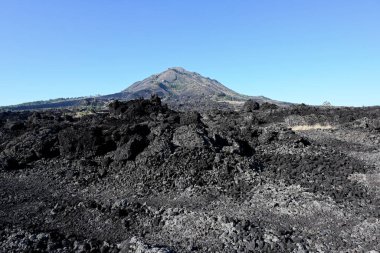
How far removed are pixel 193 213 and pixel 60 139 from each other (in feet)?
34.0

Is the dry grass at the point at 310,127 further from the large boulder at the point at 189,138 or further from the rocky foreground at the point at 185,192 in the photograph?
the large boulder at the point at 189,138

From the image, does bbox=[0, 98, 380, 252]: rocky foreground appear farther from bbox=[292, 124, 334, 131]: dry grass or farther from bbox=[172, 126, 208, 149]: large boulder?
bbox=[292, 124, 334, 131]: dry grass

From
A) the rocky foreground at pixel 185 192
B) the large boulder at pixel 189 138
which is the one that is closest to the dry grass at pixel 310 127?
the rocky foreground at pixel 185 192

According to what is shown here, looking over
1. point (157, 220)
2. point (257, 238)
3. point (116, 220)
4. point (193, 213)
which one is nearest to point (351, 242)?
point (257, 238)

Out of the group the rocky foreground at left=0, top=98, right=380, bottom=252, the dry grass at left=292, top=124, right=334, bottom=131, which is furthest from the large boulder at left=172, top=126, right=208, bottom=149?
the dry grass at left=292, top=124, right=334, bottom=131

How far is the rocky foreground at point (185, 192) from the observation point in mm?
11617

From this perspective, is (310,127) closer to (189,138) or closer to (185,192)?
(189,138)

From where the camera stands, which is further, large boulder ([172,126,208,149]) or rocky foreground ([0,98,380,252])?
large boulder ([172,126,208,149])

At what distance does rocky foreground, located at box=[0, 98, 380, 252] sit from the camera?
11.6 meters

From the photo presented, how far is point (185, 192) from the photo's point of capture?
1521 cm

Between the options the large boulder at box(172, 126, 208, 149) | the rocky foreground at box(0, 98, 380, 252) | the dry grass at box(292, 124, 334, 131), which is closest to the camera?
the rocky foreground at box(0, 98, 380, 252)

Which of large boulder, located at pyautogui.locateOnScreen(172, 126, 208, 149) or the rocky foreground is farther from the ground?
large boulder, located at pyautogui.locateOnScreen(172, 126, 208, 149)

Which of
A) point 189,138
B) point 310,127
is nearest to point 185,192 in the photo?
point 189,138

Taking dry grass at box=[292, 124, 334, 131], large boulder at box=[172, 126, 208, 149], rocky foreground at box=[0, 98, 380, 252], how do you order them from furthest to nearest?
dry grass at box=[292, 124, 334, 131] < large boulder at box=[172, 126, 208, 149] < rocky foreground at box=[0, 98, 380, 252]
